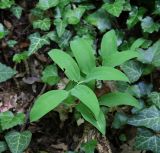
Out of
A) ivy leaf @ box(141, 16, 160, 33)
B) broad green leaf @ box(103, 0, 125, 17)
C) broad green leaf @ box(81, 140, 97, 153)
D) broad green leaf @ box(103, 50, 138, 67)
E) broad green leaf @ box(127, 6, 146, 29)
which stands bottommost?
broad green leaf @ box(81, 140, 97, 153)

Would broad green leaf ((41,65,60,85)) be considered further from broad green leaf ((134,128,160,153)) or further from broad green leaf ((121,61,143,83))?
broad green leaf ((134,128,160,153))

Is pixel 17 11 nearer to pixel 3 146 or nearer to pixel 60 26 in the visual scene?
pixel 60 26

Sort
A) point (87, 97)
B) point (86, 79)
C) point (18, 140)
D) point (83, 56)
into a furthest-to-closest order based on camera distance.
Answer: point (18, 140) → point (83, 56) → point (86, 79) → point (87, 97)

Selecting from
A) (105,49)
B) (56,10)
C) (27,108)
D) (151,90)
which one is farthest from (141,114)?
(56,10)

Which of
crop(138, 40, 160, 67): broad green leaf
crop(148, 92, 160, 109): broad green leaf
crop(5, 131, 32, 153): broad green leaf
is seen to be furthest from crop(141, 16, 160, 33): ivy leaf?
crop(5, 131, 32, 153): broad green leaf

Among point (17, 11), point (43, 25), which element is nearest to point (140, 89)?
point (43, 25)

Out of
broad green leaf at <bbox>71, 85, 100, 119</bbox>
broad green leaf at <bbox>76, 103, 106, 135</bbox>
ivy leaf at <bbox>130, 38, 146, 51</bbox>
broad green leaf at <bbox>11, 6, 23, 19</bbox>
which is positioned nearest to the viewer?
broad green leaf at <bbox>71, 85, 100, 119</bbox>
